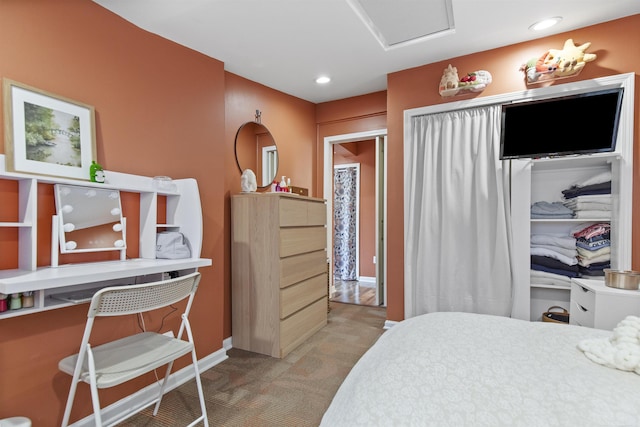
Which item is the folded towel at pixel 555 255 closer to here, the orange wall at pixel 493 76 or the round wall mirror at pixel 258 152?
the orange wall at pixel 493 76

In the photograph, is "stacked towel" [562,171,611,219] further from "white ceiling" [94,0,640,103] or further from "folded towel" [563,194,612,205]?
"white ceiling" [94,0,640,103]

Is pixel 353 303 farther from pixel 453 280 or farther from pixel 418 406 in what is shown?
pixel 418 406

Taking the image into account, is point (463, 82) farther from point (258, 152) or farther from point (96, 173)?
point (96, 173)

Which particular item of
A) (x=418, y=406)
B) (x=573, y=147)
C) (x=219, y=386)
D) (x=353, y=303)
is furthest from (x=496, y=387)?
(x=353, y=303)

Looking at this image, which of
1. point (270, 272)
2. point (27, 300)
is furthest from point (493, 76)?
point (27, 300)

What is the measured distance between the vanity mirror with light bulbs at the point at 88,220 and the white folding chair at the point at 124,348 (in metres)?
0.51

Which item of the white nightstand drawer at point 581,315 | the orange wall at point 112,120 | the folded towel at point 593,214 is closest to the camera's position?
the orange wall at point 112,120

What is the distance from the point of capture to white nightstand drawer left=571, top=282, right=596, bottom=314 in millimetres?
1856

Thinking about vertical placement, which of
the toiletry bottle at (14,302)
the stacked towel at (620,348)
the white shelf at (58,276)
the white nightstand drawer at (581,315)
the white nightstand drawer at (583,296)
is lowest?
the white nightstand drawer at (581,315)

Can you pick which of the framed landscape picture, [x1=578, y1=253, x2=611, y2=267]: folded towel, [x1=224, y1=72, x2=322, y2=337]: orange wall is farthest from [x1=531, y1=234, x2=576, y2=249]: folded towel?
the framed landscape picture

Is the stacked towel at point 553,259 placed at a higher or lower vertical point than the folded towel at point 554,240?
lower

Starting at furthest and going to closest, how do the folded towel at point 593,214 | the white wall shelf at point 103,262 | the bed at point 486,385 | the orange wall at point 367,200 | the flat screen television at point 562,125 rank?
the orange wall at point 367,200 → the folded towel at point 593,214 → the flat screen television at point 562,125 → the white wall shelf at point 103,262 → the bed at point 486,385

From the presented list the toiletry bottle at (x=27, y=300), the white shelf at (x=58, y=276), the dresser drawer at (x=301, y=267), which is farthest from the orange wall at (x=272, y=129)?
the toiletry bottle at (x=27, y=300)

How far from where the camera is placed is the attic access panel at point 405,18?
1950 mm
